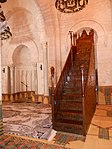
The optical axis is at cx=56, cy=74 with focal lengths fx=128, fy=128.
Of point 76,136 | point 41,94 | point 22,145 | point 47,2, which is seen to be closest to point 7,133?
point 22,145

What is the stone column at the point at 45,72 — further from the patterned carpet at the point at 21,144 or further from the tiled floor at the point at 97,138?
the patterned carpet at the point at 21,144

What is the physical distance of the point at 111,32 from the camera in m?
6.13

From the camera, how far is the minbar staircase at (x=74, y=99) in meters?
3.07

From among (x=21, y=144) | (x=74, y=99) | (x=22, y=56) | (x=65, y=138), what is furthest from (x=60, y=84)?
(x=22, y=56)

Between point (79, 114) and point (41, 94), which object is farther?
point (41, 94)

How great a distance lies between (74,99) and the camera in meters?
3.84

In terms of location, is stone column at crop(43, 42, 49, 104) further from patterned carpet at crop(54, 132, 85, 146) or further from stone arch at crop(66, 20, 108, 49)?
patterned carpet at crop(54, 132, 85, 146)

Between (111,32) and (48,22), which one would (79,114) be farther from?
(48,22)

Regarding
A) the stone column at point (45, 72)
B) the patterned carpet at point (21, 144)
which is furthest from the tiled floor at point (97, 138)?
the stone column at point (45, 72)

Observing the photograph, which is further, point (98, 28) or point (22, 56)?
point (22, 56)

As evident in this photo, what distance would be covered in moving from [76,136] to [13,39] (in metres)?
7.31

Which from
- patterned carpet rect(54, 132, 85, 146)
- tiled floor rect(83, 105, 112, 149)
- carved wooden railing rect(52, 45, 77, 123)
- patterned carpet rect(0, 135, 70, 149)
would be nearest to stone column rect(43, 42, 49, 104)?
carved wooden railing rect(52, 45, 77, 123)

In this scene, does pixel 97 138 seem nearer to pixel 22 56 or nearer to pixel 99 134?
pixel 99 134

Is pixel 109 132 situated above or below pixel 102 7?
below
